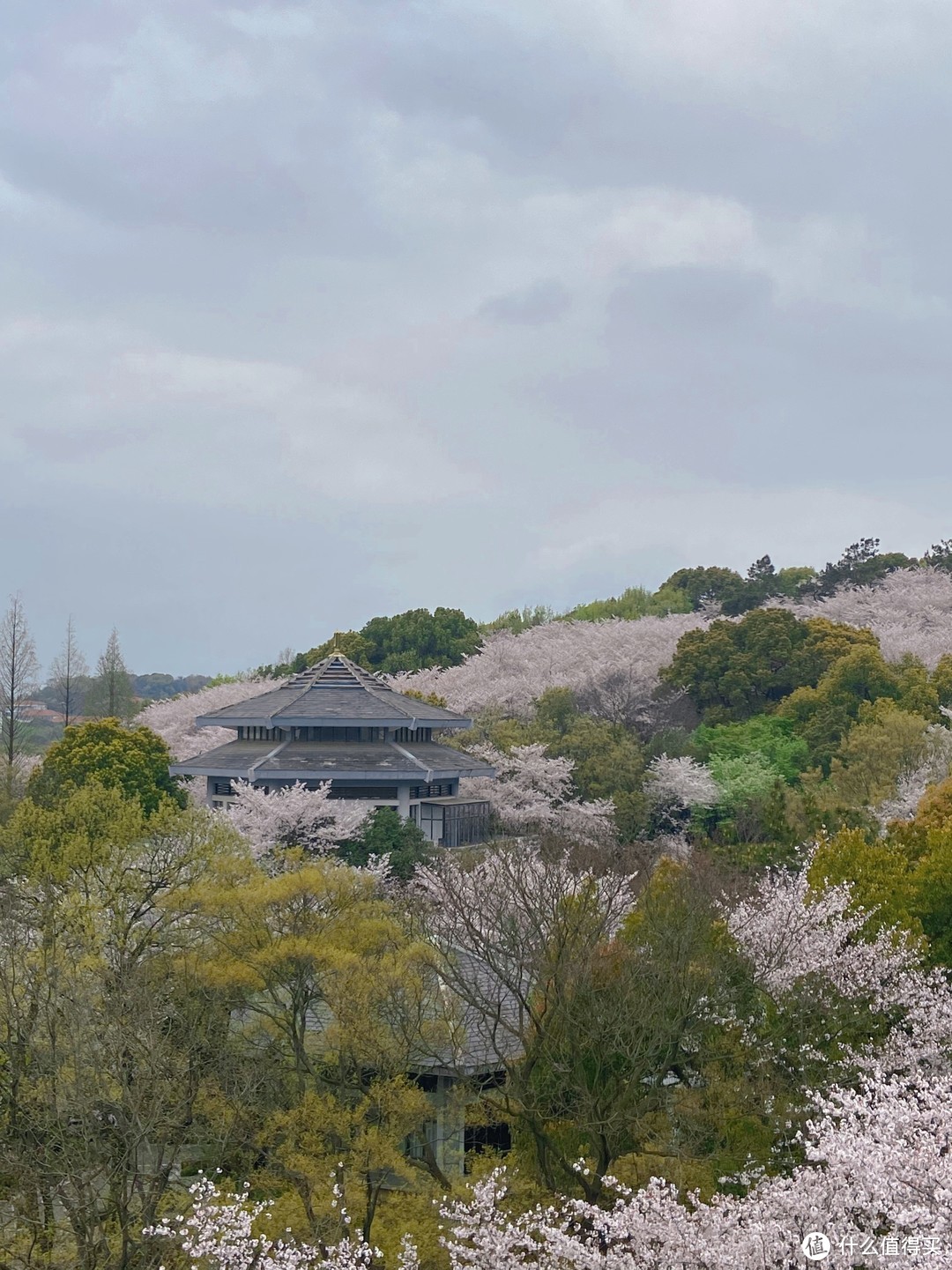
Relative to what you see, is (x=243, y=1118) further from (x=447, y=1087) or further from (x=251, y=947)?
(x=447, y=1087)

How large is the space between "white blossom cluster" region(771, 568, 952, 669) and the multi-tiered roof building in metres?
21.5

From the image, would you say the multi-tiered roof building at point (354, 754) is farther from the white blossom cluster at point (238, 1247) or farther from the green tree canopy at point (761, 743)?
the white blossom cluster at point (238, 1247)

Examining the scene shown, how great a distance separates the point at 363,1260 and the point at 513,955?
4.21 metres

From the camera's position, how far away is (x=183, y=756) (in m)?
50.2

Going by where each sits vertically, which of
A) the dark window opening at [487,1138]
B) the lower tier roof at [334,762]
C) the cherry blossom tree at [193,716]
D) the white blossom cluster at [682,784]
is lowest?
the dark window opening at [487,1138]

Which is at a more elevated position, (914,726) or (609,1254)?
(914,726)

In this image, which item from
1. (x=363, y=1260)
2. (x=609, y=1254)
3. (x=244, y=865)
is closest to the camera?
(x=609, y=1254)

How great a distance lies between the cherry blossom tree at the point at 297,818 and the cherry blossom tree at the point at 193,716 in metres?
12.2

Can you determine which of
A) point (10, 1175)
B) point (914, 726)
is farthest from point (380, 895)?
point (914, 726)

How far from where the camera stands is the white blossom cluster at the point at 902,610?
5459 centimetres

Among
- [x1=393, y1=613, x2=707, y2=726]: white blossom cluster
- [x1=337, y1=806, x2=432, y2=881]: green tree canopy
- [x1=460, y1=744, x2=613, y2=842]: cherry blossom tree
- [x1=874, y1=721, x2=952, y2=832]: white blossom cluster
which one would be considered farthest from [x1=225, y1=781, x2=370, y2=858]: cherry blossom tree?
[x1=393, y1=613, x2=707, y2=726]: white blossom cluster

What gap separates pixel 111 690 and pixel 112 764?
30.5 metres

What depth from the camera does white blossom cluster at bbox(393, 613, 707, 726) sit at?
168 feet

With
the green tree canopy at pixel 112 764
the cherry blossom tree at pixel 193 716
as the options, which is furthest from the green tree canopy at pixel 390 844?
the cherry blossom tree at pixel 193 716
